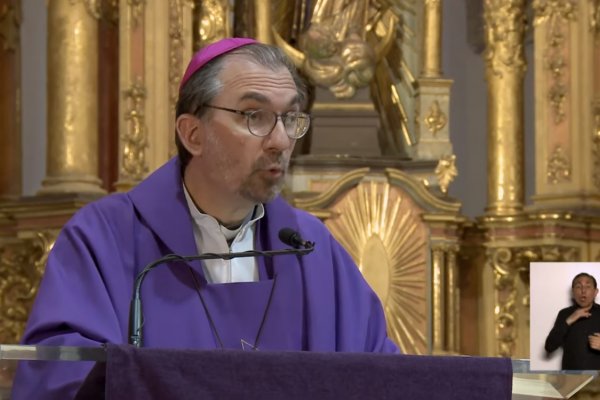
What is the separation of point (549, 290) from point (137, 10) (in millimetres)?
3529

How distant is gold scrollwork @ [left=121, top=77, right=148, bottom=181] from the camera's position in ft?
29.7

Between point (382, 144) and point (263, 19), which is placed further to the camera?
point (382, 144)

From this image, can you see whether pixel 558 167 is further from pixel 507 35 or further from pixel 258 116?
pixel 258 116

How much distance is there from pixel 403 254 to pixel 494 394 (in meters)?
6.64

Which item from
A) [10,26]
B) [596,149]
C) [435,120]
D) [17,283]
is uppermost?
[10,26]

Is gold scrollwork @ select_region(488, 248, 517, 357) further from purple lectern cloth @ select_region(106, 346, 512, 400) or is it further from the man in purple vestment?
purple lectern cloth @ select_region(106, 346, 512, 400)

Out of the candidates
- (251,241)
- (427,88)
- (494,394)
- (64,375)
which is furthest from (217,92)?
(427,88)

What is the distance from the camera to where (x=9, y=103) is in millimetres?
10062

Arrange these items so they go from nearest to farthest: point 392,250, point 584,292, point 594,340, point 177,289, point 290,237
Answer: point 290,237, point 177,289, point 584,292, point 594,340, point 392,250

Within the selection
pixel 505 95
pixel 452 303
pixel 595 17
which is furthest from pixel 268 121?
pixel 505 95

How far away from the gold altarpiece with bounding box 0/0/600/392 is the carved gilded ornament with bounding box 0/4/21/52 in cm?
2

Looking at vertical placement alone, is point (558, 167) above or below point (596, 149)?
below

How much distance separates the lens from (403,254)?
923 cm

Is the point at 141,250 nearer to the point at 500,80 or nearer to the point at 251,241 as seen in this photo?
the point at 251,241
